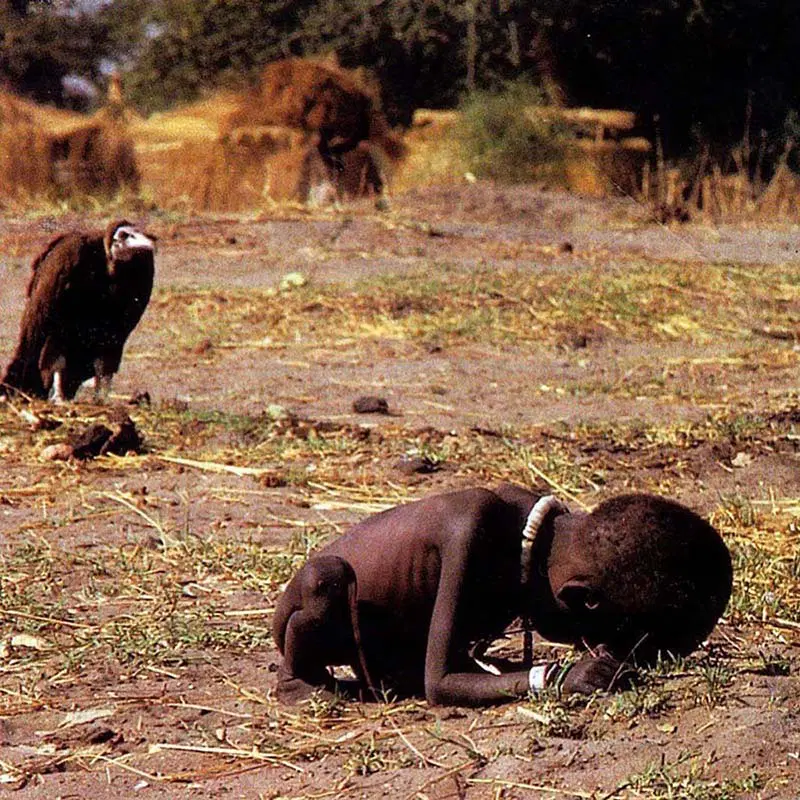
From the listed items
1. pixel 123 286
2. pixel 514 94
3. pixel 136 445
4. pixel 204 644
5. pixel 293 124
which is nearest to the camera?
pixel 204 644

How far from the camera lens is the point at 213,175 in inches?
705

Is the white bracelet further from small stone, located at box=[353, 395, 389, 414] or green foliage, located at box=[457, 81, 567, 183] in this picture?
green foliage, located at box=[457, 81, 567, 183]

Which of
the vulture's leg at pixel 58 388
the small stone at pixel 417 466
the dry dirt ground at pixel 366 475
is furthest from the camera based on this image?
the vulture's leg at pixel 58 388

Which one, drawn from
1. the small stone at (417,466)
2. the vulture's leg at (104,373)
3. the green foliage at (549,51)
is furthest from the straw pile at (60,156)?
the small stone at (417,466)

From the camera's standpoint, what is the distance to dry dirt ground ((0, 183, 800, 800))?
3631 mm

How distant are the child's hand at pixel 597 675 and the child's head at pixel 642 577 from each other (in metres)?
0.04

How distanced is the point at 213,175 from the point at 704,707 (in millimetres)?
14785

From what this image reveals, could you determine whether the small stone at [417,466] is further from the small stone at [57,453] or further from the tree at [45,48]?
the tree at [45,48]

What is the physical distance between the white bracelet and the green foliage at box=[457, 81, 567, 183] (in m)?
15.6

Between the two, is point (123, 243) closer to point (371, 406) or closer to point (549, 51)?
point (371, 406)

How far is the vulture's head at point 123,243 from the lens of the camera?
8.12 m

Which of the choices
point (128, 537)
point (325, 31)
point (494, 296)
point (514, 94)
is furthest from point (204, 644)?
point (325, 31)

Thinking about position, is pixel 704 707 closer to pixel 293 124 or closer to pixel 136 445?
pixel 136 445

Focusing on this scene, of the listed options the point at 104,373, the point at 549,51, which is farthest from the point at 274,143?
the point at 104,373
